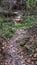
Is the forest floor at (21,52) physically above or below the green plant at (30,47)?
below

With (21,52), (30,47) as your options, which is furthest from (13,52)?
(30,47)

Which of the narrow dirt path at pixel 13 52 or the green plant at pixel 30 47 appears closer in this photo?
the narrow dirt path at pixel 13 52

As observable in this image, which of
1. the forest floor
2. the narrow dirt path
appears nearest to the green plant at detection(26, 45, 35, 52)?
the forest floor

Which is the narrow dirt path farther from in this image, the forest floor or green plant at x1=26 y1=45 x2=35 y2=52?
green plant at x1=26 y1=45 x2=35 y2=52

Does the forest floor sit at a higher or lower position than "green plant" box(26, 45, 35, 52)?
lower

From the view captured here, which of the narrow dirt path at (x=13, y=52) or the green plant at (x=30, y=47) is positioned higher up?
the green plant at (x=30, y=47)

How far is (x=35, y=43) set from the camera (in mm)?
9289

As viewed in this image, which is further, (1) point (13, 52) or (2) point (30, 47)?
(1) point (13, 52)

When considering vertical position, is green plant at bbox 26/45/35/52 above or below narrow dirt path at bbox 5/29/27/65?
above

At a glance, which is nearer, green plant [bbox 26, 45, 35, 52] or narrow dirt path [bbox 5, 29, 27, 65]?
narrow dirt path [bbox 5, 29, 27, 65]

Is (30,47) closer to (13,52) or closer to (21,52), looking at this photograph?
(21,52)

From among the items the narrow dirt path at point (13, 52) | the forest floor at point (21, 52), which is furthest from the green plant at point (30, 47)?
the narrow dirt path at point (13, 52)

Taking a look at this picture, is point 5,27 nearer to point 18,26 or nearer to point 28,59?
point 18,26

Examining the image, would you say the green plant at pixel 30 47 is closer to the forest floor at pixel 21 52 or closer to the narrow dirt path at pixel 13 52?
the forest floor at pixel 21 52
